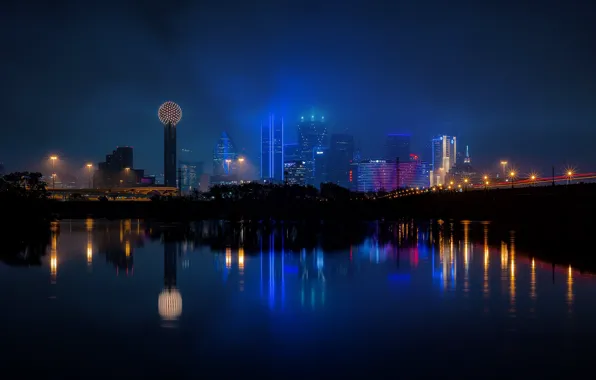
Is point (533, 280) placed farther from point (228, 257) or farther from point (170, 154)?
point (170, 154)

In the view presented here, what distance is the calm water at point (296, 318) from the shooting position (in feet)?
35.9

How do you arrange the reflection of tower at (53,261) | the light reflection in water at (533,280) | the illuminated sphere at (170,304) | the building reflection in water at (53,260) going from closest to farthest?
the illuminated sphere at (170,304) < the light reflection in water at (533,280) < the building reflection in water at (53,260) < the reflection of tower at (53,261)

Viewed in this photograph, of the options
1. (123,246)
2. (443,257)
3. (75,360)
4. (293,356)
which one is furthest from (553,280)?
(123,246)

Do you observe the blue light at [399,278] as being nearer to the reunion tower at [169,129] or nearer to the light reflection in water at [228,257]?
the light reflection in water at [228,257]

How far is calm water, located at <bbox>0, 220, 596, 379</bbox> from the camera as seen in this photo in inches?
431

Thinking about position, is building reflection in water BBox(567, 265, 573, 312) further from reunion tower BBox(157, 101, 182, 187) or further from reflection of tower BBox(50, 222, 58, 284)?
reunion tower BBox(157, 101, 182, 187)

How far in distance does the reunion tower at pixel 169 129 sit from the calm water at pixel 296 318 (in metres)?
129

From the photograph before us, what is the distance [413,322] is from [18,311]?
418 inches

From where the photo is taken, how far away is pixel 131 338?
12.8 meters

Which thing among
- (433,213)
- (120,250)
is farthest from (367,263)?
(433,213)

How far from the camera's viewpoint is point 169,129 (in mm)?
156250

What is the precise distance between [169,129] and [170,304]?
474 feet

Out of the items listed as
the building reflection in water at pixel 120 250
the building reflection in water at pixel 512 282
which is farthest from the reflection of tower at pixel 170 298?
the building reflection in water at pixel 512 282

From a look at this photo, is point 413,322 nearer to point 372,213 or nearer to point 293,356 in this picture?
point 293,356
